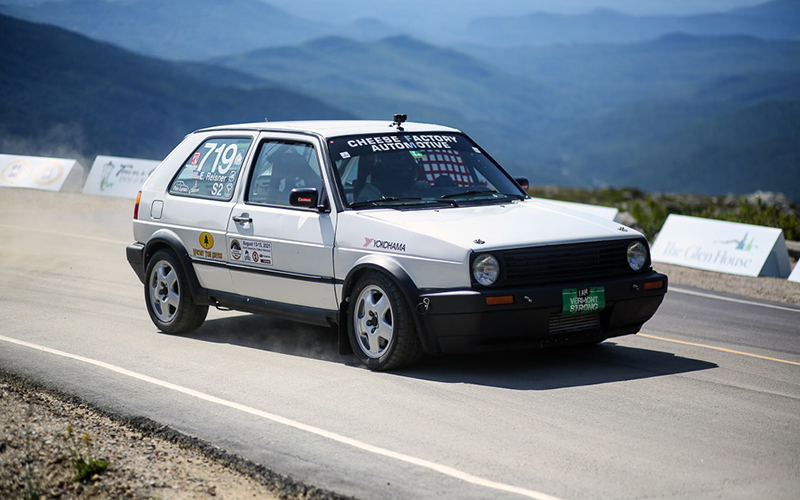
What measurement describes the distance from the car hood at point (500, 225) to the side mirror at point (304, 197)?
0.40m

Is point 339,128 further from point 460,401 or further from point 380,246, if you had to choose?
point 460,401

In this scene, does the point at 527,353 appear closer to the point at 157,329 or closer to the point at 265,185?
the point at 265,185

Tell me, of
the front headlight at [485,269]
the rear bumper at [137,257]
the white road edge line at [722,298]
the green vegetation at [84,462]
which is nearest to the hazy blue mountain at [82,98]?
the white road edge line at [722,298]

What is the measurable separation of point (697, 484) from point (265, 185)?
4.66m

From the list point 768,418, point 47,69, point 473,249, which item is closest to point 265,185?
point 473,249

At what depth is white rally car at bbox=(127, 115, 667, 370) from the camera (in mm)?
7188

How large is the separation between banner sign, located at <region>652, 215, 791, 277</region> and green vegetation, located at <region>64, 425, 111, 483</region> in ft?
38.9

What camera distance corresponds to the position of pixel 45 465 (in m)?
5.40

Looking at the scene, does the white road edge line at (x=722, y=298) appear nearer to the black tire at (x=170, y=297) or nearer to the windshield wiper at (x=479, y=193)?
the windshield wiper at (x=479, y=193)

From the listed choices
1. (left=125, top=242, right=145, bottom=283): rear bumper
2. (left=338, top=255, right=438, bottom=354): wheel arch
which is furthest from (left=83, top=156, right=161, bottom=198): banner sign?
(left=338, top=255, right=438, bottom=354): wheel arch

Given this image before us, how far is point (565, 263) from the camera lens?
24.1 ft

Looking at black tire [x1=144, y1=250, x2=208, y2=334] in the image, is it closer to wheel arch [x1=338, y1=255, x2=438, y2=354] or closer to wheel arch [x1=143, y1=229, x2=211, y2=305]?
wheel arch [x1=143, y1=229, x2=211, y2=305]

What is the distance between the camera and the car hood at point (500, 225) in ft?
23.8

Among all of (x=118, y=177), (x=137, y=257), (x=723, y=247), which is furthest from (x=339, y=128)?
(x=118, y=177)
